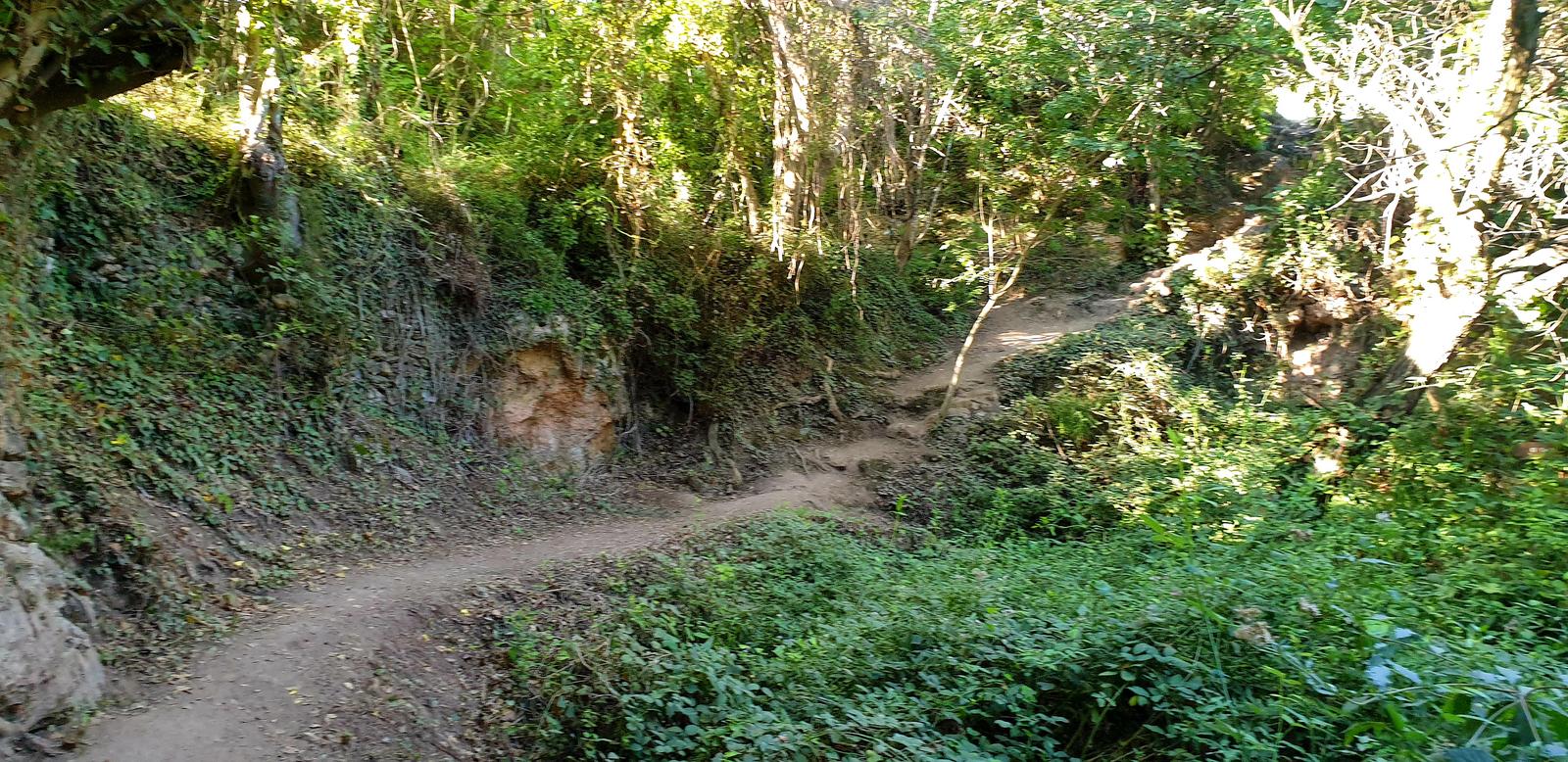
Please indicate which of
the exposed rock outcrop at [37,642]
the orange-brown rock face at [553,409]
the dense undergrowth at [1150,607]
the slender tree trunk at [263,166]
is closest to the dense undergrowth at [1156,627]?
the dense undergrowth at [1150,607]

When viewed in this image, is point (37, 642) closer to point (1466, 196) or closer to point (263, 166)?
point (263, 166)

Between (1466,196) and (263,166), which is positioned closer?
(263,166)

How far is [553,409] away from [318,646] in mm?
5209

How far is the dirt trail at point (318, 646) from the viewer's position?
447 centimetres

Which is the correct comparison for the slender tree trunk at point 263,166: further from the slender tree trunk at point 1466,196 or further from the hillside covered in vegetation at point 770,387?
the slender tree trunk at point 1466,196

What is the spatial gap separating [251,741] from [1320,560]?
21.8ft

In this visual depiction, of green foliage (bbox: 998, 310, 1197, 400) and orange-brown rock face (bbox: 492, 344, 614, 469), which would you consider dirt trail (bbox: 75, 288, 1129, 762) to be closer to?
orange-brown rock face (bbox: 492, 344, 614, 469)

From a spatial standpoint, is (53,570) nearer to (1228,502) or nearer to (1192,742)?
(1192,742)

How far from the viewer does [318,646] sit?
216 inches

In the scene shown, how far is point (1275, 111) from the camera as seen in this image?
18141mm

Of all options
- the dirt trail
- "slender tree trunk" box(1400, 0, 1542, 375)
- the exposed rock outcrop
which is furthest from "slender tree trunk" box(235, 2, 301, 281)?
"slender tree trunk" box(1400, 0, 1542, 375)

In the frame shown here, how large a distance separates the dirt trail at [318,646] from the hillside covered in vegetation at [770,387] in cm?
4

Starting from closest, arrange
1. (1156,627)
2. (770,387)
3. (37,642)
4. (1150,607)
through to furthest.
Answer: (37,642), (1156,627), (1150,607), (770,387)

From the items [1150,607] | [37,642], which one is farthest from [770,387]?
[37,642]
